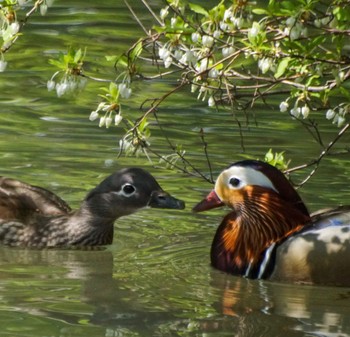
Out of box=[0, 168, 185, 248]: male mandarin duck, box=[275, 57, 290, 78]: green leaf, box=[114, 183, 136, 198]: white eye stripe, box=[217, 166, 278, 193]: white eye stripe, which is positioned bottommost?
box=[0, 168, 185, 248]: male mandarin duck

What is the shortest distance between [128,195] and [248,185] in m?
1.17

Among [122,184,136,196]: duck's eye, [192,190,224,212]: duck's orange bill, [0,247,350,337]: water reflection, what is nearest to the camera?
[0,247,350,337]: water reflection

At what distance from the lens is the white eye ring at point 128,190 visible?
440 inches

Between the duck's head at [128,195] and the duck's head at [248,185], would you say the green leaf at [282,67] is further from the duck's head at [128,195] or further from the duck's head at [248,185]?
the duck's head at [128,195]

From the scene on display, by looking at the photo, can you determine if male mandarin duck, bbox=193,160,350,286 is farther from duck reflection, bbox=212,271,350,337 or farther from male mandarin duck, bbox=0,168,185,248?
male mandarin duck, bbox=0,168,185,248

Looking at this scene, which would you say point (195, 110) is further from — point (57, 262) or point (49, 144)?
point (57, 262)

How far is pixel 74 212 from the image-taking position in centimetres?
1159

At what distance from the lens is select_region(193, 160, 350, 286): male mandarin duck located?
9.84m

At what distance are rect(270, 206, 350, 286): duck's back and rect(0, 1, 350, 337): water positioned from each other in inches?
3.7

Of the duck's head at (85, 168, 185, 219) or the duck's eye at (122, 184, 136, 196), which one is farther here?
the duck's eye at (122, 184, 136, 196)

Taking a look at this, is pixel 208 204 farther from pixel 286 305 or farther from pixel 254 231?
pixel 286 305

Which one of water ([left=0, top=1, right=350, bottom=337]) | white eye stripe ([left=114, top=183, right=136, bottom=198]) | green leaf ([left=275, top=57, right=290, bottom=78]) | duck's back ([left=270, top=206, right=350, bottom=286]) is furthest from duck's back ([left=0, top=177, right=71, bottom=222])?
green leaf ([left=275, top=57, right=290, bottom=78])

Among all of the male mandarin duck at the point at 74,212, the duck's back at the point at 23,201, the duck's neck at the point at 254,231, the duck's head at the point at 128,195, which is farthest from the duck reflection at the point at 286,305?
the duck's back at the point at 23,201

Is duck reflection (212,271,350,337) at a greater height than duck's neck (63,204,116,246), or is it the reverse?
duck's neck (63,204,116,246)
